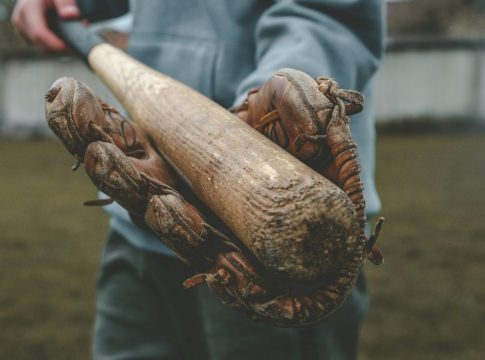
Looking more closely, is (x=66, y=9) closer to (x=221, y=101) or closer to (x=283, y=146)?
(x=221, y=101)

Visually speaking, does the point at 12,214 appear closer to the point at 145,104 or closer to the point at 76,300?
the point at 76,300

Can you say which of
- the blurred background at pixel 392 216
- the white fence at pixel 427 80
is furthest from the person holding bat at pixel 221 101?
the white fence at pixel 427 80

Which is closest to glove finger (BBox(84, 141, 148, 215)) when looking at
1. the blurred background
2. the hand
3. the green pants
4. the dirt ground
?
the green pants

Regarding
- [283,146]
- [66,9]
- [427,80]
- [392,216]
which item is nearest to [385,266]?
[392,216]

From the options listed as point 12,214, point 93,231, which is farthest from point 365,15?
point 12,214

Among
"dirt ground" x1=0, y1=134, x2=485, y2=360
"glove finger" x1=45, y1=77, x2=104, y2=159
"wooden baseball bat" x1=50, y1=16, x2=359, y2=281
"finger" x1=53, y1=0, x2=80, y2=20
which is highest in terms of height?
"glove finger" x1=45, y1=77, x2=104, y2=159

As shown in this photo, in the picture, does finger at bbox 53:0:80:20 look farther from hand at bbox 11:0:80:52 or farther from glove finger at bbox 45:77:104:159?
glove finger at bbox 45:77:104:159

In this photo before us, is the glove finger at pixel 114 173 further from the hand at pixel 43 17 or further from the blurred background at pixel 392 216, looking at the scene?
the blurred background at pixel 392 216
